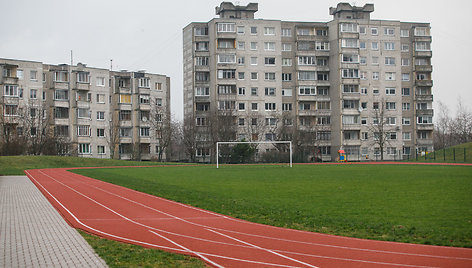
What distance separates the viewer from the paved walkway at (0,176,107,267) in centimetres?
1097

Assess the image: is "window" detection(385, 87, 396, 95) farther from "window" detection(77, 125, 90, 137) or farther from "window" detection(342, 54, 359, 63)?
"window" detection(77, 125, 90, 137)

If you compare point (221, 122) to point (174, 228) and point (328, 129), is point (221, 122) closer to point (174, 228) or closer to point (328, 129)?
point (328, 129)

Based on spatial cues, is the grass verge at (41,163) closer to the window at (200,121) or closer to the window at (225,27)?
the window at (200,121)

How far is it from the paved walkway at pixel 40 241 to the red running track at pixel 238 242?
2.72 ft

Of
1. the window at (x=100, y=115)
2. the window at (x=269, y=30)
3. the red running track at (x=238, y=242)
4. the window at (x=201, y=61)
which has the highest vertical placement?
the window at (x=269, y=30)

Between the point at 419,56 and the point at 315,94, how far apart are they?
2309 cm

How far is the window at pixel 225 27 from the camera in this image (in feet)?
300

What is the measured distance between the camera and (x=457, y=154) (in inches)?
2635

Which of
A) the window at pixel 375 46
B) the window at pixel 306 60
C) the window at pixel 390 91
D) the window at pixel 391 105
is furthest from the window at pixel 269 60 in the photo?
the window at pixel 391 105

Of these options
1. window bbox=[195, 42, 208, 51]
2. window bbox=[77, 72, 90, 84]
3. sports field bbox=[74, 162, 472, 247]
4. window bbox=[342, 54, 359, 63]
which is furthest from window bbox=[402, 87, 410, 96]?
sports field bbox=[74, 162, 472, 247]

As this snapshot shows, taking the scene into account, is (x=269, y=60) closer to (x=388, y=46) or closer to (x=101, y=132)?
(x=388, y=46)

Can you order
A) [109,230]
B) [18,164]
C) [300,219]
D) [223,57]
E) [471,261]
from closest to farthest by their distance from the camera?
1. [471,261]
2. [109,230]
3. [300,219]
4. [18,164]
5. [223,57]

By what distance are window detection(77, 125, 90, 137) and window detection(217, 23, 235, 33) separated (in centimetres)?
3012

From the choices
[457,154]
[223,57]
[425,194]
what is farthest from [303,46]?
[425,194]
